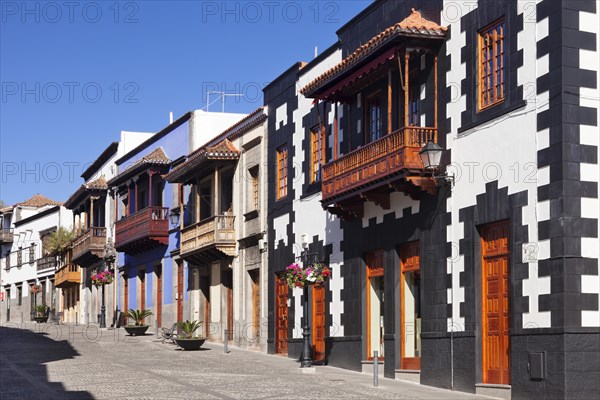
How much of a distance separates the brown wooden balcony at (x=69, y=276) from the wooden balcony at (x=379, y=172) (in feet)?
106

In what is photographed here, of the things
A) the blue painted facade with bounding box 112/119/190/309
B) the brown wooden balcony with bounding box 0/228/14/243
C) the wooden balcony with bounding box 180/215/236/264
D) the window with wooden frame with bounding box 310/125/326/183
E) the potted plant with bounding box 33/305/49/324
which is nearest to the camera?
the window with wooden frame with bounding box 310/125/326/183

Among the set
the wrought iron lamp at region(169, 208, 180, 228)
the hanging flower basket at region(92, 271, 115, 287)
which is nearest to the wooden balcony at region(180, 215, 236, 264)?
the wrought iron lamp at region(169, 208, 180, 228)

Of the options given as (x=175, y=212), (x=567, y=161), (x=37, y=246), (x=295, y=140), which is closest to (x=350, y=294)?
(x=295, y=140)

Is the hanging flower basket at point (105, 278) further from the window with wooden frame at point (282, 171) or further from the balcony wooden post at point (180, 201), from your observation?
the window with wooden frame at point (282, 171)

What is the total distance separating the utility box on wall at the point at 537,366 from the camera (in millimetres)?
15727

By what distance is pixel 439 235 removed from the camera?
63.6 feet

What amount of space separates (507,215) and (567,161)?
6.00ft

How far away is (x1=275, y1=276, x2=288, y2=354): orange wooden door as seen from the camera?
2788 cm

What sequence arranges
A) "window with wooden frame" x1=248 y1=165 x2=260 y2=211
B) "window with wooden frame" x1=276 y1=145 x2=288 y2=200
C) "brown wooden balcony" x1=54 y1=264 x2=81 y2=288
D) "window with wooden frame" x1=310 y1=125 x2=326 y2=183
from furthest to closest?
"brown wooden balcony" x1=54 y1=264 x2=81 y2=288
"window with wooden frame" x1=248 y1=165 x2=260 y2=211
"window with wooden frame" x1=276 y1=145 x2=288 y2=200
"window with wooden frame" x1=310 y1=125 x2=326 y2=183

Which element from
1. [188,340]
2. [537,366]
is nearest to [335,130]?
[188,340]

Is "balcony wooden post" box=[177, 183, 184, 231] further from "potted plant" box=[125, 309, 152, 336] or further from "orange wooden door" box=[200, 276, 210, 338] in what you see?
"potted plant" box=[125, 309, 152, 336]

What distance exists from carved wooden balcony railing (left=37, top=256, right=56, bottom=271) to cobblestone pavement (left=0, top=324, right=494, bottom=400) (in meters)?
29.9

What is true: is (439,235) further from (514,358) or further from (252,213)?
(252,213)

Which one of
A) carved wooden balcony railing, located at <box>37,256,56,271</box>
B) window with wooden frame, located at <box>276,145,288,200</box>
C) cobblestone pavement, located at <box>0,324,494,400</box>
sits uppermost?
window with wooden frame, located at <box>276,145,288,200</box>
